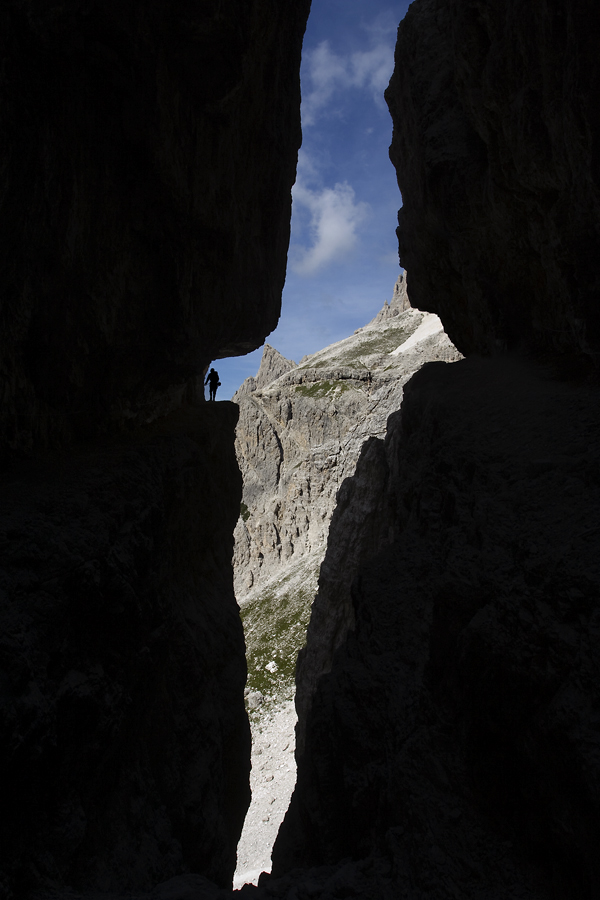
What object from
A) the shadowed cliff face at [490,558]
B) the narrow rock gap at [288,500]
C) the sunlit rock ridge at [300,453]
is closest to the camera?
the shadowed cliff face at [490,558]

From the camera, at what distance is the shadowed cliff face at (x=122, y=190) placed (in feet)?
33.3

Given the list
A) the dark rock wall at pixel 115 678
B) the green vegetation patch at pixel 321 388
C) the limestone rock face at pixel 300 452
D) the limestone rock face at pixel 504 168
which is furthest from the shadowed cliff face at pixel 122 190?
the green vegetation patch at pixel 321 388

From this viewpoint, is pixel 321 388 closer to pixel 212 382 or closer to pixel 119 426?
pixel 212 382

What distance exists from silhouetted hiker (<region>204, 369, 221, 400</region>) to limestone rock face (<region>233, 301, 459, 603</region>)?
1733 inches

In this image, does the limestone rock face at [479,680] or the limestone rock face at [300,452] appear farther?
the limestone rock face at [300,452]

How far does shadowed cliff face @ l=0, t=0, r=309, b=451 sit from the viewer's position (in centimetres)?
1016

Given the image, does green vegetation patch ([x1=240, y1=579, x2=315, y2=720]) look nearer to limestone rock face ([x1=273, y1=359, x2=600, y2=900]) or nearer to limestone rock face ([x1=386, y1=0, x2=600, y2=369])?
limestone rock face ([x1=273, y1=359, x2=600, y2=900])

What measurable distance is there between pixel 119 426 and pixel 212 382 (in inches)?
349

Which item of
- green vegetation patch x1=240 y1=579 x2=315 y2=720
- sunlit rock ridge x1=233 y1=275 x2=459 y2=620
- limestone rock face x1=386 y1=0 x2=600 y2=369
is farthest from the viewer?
sunlit rock ridge x1=233 y1=275 x2=459 y2=620

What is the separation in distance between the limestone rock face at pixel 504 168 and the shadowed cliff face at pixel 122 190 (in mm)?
6230

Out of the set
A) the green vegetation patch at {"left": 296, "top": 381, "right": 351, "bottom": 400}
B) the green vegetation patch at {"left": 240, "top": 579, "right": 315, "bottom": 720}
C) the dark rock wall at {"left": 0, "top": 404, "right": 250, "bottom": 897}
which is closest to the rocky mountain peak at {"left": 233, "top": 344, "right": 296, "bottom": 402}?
the green vegetation patch at {"left": 296, "top": 381, "right": 351, "bottom": 400}

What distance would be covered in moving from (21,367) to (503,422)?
40.9ft

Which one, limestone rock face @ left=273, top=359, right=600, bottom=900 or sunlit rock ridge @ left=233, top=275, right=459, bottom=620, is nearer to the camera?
limestone rock face @ left=273, top=359, right=600, bottom=900

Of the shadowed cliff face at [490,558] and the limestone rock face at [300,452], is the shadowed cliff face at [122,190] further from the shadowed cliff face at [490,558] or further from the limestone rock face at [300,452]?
the limestone rock face at [300,452]
